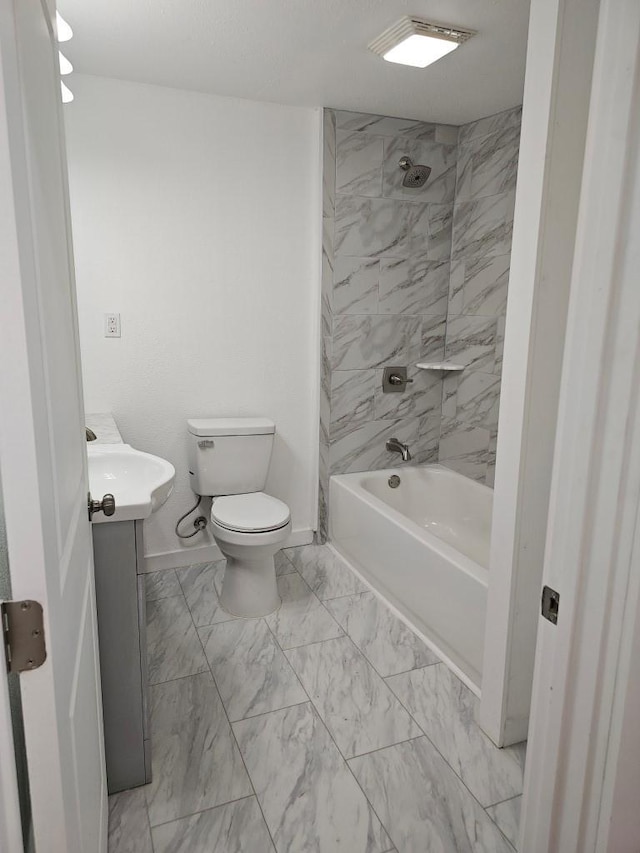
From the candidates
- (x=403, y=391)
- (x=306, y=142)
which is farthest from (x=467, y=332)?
(x=306, y=142)

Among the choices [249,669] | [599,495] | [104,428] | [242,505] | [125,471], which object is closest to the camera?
[599,495]

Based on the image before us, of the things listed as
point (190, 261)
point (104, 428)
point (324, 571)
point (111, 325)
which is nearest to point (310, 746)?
point (324, 571)

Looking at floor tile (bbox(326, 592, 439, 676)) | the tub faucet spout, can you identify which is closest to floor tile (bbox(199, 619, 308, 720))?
floor tile (bbox(326, 592, 439, 676))

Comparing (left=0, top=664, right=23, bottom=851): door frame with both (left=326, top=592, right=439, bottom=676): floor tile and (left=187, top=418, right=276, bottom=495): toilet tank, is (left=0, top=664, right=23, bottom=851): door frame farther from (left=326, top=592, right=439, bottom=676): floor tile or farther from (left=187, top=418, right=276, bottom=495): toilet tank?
(left=187, top=418, right=276, bottom=495): toilet tank

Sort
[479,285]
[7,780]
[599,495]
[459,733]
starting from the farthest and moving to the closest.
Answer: [479,285], [459,733], [599,495], [7,780]

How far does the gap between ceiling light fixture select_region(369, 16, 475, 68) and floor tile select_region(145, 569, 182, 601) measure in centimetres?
250

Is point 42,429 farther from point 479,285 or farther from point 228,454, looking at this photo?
point 479,285

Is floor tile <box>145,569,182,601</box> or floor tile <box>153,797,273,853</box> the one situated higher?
floor tile <box>145,569,182,601</box>

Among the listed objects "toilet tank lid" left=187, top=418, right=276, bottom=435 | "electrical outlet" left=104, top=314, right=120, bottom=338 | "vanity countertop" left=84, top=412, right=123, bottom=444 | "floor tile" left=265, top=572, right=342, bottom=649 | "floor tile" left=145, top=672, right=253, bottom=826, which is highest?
"electrical outlet" left=104, top=314, right=120, bottom=338

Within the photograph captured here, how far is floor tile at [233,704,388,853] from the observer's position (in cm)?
158

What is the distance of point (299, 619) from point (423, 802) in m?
1.06

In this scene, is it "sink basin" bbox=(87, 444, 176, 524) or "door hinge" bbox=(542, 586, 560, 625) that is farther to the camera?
"sink basin" bbox=(87, 444, 176, 524)

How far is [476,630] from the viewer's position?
220 cm

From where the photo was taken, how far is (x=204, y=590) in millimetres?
2906
